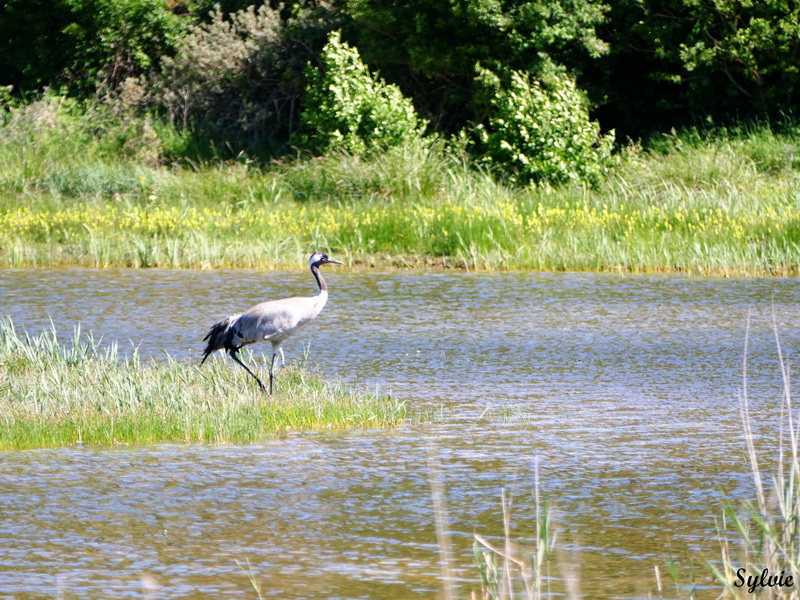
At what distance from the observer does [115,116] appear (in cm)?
3048

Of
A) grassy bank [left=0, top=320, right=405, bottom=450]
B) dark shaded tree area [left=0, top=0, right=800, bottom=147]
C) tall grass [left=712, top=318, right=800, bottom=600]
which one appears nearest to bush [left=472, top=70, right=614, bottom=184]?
dark shaded tree area [left=0, top=0, right=800, bottom=147]

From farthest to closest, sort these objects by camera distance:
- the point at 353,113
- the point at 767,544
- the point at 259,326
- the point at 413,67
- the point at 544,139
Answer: the point at 413,67, the point at 353,113, the point at 544,139, the point at 259,326, the point at 767,544

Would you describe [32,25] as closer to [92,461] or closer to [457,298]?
[457,298]

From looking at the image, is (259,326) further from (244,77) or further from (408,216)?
(244,77)

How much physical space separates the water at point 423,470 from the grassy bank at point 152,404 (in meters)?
0.18

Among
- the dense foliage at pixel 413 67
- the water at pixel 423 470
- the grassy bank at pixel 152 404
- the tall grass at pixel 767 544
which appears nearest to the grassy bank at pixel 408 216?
the dense foliage at pixel 413 67

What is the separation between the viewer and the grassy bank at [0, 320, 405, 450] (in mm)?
8125

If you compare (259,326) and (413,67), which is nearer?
(259,326)

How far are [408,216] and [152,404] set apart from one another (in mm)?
11341

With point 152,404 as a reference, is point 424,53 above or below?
above

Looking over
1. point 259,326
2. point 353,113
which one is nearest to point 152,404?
point 259,326

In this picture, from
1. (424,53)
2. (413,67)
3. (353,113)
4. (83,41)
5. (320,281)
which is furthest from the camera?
(83,41)

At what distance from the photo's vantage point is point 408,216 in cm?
1956

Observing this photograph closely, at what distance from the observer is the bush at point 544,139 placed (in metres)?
23.5
